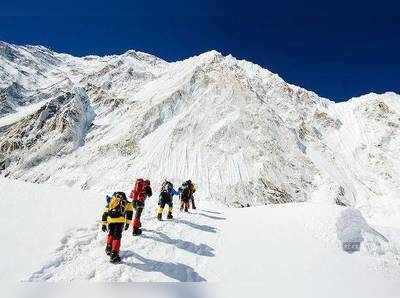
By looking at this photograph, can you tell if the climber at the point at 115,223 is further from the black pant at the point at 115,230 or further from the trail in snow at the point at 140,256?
the trail in snow at the point at 140,256

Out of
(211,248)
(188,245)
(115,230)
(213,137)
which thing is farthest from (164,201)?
(213,137)

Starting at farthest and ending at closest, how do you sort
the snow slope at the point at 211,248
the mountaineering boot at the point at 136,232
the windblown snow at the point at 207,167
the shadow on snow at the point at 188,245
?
the mountaineering boot at the point at 136,232 < the shadow on snow at the point at 188,245 < the windblown snow at the point at 207,167 < the snow slope at the point at 211,248

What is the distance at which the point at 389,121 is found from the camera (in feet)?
315

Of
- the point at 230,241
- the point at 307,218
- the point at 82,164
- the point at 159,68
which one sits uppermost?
the point at 159,68

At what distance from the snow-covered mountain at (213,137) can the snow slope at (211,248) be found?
135 feet

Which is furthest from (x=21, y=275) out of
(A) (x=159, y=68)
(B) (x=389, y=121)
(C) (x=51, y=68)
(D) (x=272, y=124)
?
(C) (x=51, y=68)

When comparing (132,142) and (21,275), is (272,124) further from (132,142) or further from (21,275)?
(21,275)

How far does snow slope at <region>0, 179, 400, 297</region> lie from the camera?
1309 cm

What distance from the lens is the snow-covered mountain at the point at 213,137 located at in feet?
221

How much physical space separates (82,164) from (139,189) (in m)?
56.6

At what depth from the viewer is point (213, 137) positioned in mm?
74062

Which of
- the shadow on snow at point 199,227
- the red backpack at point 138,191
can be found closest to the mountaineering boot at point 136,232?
the red backpack at point 138,191

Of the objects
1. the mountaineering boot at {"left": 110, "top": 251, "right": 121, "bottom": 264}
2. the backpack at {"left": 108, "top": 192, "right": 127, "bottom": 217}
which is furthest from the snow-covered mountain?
the mountaineering boot at {"left": 110, "top": 251, "right": 121, "bottom": 264}

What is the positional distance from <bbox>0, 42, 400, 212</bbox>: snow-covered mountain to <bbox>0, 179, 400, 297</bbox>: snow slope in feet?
135
